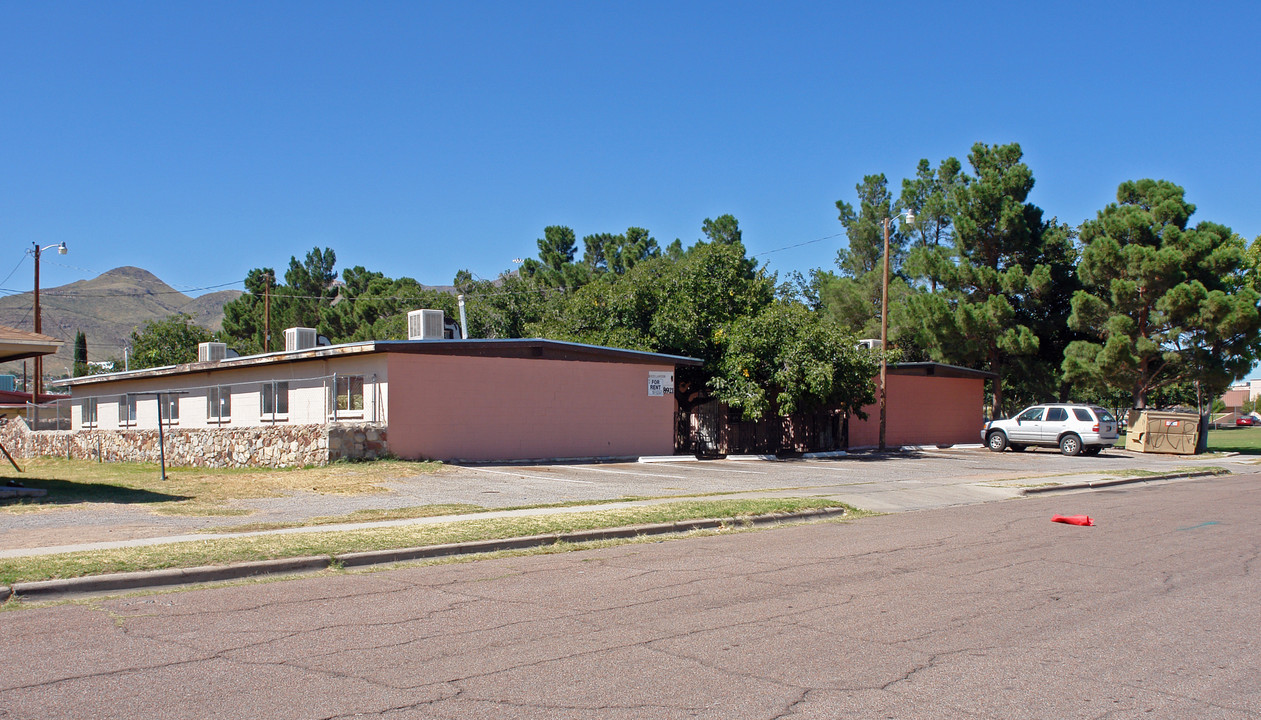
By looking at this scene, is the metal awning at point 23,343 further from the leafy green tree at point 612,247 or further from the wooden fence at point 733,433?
the leafy green tree at point 612,247

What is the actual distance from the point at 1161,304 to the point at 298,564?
3481 cm

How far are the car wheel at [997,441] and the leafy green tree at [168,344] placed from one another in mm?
46863

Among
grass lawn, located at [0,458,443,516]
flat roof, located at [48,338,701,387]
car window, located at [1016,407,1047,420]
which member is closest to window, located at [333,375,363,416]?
flat roof, located at [48,338,701,387]

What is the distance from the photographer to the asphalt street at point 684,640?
5070 mm

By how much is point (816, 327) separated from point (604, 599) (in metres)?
21.3

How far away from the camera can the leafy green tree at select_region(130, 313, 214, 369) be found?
57281 millimetres

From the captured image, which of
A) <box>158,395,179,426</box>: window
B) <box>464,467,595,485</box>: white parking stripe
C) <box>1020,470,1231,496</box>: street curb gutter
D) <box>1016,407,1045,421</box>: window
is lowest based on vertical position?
<box>1020,470,1231,496</box>: street curb gutter

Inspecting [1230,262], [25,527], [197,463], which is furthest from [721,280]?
[25,527]

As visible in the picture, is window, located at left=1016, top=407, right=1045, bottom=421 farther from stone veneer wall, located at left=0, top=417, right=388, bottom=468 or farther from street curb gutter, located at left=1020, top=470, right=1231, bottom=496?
stone veneer wall, located at left=0, top=417, right=388, bottom=468

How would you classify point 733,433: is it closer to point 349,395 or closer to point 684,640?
point 349,395

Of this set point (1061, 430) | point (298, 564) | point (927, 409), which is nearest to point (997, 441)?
point (1061, 430)

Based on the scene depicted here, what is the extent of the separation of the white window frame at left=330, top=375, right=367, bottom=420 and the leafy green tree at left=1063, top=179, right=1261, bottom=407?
27782 mm

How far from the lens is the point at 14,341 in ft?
52.7

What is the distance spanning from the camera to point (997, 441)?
3303 cm
